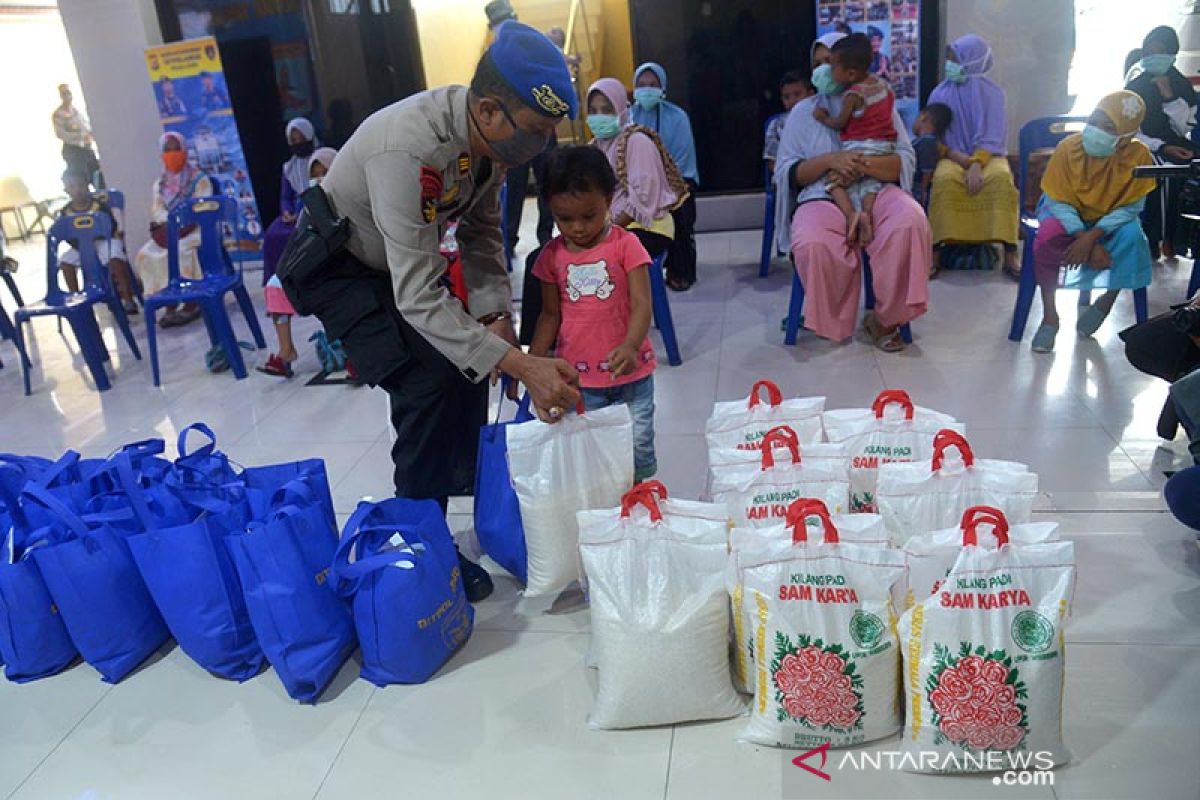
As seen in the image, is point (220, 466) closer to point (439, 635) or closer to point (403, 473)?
point (403, 473)

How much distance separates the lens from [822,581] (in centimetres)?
155

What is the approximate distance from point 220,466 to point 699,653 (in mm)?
1315

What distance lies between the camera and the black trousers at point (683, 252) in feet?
15.8

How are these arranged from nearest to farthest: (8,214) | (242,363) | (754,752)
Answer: (754,752), (242,363), (8,214)

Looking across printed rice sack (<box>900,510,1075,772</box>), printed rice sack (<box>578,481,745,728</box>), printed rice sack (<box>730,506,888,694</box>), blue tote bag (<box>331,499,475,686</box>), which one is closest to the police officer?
blue tote bag (<box>331,499,475,686</box>)

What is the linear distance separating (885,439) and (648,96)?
129 inches

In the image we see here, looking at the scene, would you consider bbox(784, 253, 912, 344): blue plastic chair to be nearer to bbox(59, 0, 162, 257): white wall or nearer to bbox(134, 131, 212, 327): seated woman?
bbox(134, 131, 212, 327): seated woman

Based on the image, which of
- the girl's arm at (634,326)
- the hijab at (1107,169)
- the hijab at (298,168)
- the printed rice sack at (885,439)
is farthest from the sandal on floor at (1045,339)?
the hijab at (298,168)

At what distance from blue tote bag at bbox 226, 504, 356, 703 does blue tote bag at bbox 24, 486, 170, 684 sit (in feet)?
1.12

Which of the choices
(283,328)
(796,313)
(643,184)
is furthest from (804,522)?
(283,328)

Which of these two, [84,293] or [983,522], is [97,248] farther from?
[983,522]

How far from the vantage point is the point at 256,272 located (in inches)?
268

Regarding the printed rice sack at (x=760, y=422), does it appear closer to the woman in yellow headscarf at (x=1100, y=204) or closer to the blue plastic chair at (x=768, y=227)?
the woman in yellow headscarf at (x=1100, y=204)

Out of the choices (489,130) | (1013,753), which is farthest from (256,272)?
(1013,753)
